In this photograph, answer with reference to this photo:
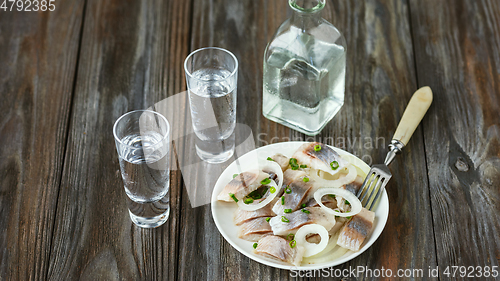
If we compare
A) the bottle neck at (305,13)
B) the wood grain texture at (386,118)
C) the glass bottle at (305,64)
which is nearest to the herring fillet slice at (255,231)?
the wood grain texture at (386,118)

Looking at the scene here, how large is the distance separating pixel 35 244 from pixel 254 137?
0.77m

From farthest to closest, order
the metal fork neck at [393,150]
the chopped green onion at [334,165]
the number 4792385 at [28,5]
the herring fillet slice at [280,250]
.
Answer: the number 4792385 at [28,5] → the metal fork neck at [393,150] → the chopped green onion at [334,165] → the herring fillet slice at [280,250]

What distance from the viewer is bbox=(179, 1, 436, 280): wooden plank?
1409mm

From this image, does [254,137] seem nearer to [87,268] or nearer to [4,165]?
[87,268]

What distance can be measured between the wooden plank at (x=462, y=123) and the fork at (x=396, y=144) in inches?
3.2

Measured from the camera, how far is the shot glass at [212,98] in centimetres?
154

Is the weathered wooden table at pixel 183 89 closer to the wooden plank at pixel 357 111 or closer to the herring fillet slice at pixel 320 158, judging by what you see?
the wooden plank at pixel 357 111

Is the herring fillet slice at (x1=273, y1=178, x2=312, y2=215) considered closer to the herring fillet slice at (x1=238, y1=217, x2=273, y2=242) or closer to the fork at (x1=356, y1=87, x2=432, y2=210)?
the herring fillet slice at (x1=238, y1=217, x2=273, y2=242)

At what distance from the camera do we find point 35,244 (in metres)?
1.45

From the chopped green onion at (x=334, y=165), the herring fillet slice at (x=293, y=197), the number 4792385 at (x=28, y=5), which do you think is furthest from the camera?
the number 4792385 at (x=28, y=5)

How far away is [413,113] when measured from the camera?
1720 millimetres

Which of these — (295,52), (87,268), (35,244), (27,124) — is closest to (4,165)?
(27,124)

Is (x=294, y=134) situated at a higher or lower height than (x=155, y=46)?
lower

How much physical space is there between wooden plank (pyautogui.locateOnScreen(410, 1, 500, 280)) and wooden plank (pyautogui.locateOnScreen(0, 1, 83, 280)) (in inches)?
46.2
